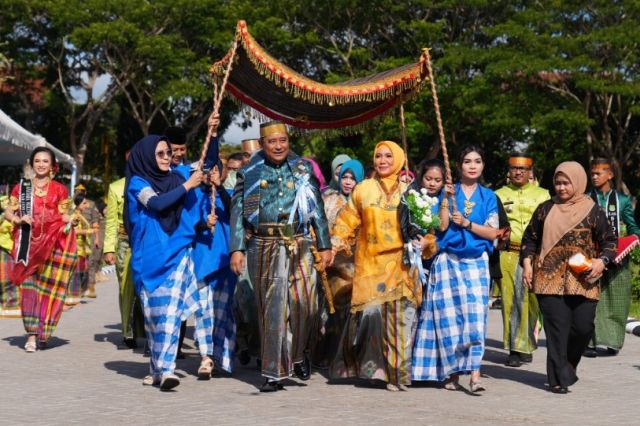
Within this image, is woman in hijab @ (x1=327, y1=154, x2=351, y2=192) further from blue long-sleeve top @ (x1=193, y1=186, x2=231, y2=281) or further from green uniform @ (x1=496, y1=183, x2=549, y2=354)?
blue long-sleeve top @ (x1=193, y1=186, x2=231, y2=281)

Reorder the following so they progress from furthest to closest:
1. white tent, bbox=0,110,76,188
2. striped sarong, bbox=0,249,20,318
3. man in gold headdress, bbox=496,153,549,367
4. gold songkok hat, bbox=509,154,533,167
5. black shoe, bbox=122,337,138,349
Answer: white tent, bbox=0,110,76,188, striped sarong, bbox=0,249,20,318, black shoe, bbox=122,337,138,349, gold songkok hat, bbox=509,154,533,167, man in gold headdress, bbox=496,153,549,367

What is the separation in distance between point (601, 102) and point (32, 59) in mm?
19158

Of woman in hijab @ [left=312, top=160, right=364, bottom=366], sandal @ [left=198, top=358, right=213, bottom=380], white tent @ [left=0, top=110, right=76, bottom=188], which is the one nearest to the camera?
sandal @ [left=198, top=358, right=213, bottom=380]

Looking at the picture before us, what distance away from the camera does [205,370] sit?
901cm

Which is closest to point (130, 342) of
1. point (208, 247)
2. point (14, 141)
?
point (208, 247)

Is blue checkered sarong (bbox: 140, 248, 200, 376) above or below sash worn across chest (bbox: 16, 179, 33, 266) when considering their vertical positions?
below

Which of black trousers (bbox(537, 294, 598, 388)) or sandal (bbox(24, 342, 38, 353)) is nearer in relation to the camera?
black trousers (bbox(537, 294, 598, 388))

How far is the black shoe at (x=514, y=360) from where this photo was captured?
10.2 m

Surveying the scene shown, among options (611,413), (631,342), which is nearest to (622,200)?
(631,342)

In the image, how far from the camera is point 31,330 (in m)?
10.9

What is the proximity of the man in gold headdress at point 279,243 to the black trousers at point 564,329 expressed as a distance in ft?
5.65

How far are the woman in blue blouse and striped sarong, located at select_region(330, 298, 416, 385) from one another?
0.18m

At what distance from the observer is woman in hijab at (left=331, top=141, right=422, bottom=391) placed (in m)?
8.58

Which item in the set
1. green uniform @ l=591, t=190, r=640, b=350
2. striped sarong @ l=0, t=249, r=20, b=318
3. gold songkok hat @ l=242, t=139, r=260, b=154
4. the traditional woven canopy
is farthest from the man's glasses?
striped sarong @ l=0, t=249, r=20, b=318
